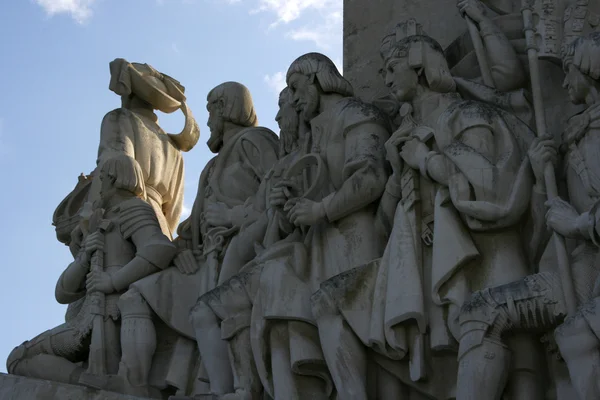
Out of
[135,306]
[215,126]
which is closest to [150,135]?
[215,126]

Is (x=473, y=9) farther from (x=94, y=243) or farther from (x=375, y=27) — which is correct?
(x=94, y=243)

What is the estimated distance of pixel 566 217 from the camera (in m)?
→ 8.64

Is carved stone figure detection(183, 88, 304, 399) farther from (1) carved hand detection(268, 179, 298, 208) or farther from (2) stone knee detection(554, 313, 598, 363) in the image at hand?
(2) stone knee detection(554, 313, 598, 363)

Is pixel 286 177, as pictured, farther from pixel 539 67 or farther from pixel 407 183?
pixel 539 67

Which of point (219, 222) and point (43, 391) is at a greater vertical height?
point (219, 222)

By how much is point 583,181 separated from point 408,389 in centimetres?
168

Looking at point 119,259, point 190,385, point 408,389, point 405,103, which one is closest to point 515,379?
point 408,389

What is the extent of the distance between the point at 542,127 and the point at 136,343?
11.5 feet

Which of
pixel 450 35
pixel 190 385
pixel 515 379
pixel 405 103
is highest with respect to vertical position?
pixel 450 35

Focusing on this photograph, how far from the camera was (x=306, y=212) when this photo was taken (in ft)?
32.4

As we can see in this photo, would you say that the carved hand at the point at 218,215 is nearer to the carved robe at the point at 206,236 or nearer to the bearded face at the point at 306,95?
the carved robe at the point at 206,236

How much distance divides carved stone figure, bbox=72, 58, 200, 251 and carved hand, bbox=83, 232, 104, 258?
2.34 ft

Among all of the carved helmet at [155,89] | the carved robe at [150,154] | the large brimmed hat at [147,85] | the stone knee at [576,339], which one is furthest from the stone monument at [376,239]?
the large brimmed hat at [147,85]

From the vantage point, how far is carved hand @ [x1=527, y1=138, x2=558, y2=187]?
9.01m
